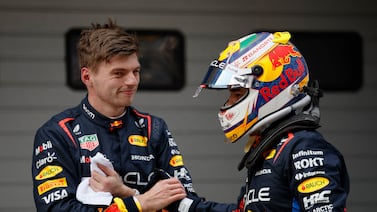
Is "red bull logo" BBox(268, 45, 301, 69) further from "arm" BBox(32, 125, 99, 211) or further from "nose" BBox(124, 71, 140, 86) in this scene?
"arm" BBox(32, 125, 99, 211)

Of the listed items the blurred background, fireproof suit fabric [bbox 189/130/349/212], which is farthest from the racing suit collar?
the blurred background

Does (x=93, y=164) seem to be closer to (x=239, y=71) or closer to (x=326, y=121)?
(x=239, y=71)

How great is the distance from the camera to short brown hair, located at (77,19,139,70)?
3463 mm

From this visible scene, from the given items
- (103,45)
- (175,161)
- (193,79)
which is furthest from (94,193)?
(193,79)

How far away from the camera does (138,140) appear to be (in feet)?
11.9

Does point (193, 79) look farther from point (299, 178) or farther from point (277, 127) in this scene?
point (299, 178)

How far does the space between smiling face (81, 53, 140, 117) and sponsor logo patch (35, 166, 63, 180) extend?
329mm

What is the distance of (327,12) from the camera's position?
671cm

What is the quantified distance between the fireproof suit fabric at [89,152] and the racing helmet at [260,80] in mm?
465

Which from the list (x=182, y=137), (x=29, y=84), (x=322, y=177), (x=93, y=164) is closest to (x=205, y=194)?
(x=182, y=137)

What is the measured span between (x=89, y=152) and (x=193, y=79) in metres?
3.02

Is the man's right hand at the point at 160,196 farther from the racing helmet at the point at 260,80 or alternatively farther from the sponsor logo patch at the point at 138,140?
the racing helmet at the point at 260,80

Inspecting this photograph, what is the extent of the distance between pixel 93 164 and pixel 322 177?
1.01 meters

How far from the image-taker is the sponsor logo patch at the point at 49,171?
11.3 ft
